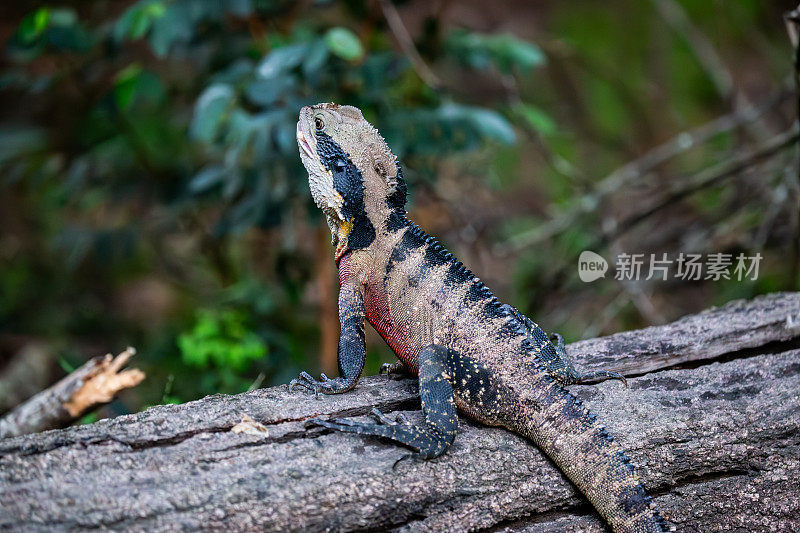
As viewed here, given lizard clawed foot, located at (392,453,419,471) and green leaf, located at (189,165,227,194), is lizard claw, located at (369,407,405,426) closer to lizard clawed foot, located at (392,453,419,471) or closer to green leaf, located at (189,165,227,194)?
lizard clawed foot, located at (392,453,419,471)

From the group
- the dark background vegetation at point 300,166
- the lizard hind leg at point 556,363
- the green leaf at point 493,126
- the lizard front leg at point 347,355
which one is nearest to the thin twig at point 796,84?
the dark background vegetation at point 300,166

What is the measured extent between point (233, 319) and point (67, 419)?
1.51 metres

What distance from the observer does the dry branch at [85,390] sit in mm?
3279

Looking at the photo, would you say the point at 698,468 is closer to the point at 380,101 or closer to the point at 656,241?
the point at 380,101

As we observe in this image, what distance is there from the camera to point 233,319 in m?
4.74

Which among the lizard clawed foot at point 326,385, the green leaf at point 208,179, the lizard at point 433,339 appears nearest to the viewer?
the lizard at point 433,339

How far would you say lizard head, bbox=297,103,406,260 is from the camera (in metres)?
3.35

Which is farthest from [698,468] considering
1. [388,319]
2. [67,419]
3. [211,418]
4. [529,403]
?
[67,419]

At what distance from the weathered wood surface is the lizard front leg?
2.6 inches

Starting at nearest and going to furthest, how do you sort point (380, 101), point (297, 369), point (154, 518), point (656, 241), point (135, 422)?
point (154, 518)
point (135, 422)
point (380, 101)
point (297, 369)
point (656, 241)

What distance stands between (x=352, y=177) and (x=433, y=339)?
0.92 m

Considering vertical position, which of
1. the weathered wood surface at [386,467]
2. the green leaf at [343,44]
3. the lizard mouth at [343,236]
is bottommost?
the weathered wood surface at [386,467]

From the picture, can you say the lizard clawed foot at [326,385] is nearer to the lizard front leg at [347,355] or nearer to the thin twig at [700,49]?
the lizard front leg at [347,355]

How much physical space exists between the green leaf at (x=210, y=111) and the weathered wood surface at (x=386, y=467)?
181 centimetres
